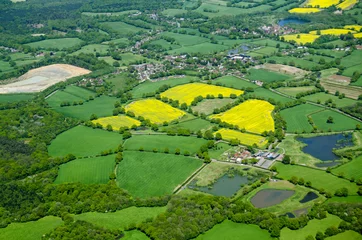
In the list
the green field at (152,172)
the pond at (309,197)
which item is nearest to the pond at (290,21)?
the green field at (152,172)

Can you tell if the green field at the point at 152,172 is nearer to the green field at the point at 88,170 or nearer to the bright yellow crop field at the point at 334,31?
the green field at the point at 88,170

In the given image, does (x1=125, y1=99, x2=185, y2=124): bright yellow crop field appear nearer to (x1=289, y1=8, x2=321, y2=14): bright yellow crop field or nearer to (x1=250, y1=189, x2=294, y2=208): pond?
(x1=250, y1=189, x2=294, y2=208): pond

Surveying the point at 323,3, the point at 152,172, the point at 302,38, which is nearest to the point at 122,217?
the point at 152,172

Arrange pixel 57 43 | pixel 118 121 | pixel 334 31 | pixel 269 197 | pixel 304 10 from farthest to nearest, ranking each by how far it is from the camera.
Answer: pixel 304 10, pixel 57 43, pixel 334 31, pixel 118 121, pixel 269 197

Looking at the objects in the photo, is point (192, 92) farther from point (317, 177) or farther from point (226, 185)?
point (317, 177)

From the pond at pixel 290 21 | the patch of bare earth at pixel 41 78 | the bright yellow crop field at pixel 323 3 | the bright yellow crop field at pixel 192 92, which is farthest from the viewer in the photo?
the bright yellow crop field at pixel 323 3

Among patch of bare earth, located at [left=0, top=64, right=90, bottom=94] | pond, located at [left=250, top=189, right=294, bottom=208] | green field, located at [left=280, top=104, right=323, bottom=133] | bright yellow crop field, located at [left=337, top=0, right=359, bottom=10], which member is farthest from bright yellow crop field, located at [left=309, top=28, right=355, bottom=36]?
pond, located at [left=250, top=189, right=294, bottom=208]
